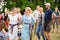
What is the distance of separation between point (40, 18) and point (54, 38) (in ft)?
7.01

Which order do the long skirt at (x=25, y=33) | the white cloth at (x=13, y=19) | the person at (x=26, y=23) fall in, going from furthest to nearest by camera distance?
the long skirt at (x=25, y=33)
the person at (x=26, y=23)
the white cloth at (x=13, y=19)

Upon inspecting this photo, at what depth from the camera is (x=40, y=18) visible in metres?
10.6

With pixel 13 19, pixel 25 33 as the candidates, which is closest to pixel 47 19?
pixel 25 33

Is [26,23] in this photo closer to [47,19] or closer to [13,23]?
[13,23]

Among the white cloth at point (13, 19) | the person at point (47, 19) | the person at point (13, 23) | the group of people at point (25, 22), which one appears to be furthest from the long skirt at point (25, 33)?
the person at point (47, 19)

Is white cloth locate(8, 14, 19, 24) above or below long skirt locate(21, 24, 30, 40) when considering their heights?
above

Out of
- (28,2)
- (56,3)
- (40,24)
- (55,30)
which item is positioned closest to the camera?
(40,24)

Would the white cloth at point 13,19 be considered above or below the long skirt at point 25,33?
above

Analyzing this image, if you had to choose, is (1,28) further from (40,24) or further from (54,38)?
(54,38)

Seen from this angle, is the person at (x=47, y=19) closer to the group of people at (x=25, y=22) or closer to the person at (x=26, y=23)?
the group of people at (x=25, y=22)

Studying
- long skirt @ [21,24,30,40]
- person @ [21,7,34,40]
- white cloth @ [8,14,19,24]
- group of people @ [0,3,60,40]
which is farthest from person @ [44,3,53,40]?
white cloth @ [8,14,19,24]

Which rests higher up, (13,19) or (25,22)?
(13,19)

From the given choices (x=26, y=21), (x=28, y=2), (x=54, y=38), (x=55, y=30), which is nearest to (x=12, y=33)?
(x=26, y=21)

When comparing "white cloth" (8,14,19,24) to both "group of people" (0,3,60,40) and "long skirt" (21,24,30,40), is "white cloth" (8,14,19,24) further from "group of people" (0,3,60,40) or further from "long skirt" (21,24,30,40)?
"long skirt" (21,24,30,40)
